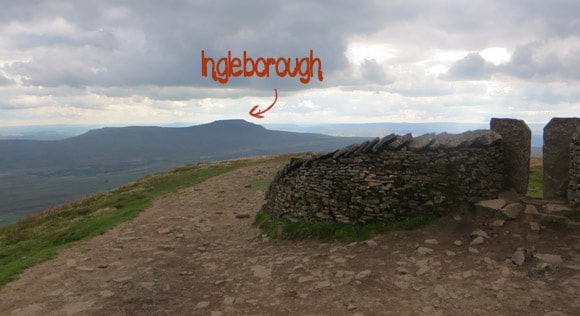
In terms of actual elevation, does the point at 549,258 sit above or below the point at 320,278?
above

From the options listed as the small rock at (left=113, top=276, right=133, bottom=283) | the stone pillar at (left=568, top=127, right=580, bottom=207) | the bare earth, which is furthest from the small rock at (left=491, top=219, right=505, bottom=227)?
the small rock at (left=113, top=276, right=133, bottom=283)

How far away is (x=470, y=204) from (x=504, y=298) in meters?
4.67

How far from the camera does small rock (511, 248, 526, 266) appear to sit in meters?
9.43

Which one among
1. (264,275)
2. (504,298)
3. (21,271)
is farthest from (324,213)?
(21,271)

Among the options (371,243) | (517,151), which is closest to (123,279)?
(371,243)

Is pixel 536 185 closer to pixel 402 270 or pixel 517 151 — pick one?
pixel 517 151

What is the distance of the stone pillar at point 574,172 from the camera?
11133mm

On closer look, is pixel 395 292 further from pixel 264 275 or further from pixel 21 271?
pixel 21 271

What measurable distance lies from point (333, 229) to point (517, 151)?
6.64 meters

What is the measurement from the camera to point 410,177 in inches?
504

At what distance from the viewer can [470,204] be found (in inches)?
492

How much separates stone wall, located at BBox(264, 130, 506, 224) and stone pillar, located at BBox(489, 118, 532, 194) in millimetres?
298

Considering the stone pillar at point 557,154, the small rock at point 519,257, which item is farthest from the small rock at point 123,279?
the stone pillar at point 557,154

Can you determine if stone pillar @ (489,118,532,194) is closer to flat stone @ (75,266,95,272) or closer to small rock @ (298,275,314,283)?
small rock @ (298,275,314,283)
